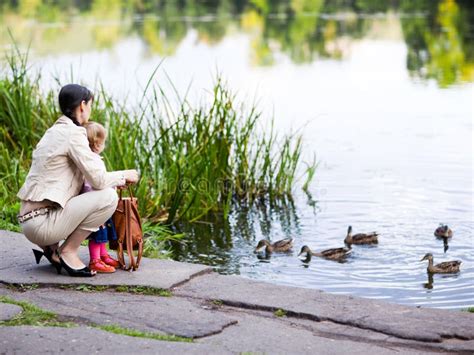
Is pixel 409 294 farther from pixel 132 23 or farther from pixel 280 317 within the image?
pixel 132 23

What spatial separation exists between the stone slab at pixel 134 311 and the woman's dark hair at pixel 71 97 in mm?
999

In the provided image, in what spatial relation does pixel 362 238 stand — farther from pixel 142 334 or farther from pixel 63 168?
pixel 142 334

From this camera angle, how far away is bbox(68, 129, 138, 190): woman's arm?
5473 millimetres

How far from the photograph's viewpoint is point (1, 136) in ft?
31.8

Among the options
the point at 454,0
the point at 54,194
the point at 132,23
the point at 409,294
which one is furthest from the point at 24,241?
the point at 454,0

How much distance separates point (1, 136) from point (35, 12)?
21442mm

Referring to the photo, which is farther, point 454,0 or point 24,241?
point 454,0

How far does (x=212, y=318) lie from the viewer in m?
4.88

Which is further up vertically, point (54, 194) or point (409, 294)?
point (54, 194)

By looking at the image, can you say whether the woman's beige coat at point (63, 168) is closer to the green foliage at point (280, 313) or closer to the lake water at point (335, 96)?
the green foliage at point (280, 313)

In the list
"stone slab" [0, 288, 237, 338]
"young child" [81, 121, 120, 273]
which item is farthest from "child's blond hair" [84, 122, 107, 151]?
"stone slab" [0, 288, 237, 338]

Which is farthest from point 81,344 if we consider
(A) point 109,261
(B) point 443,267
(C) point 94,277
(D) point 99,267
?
(B) point 443,267

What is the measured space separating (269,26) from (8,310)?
2215 centimetres

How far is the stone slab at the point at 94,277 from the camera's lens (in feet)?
18.1
